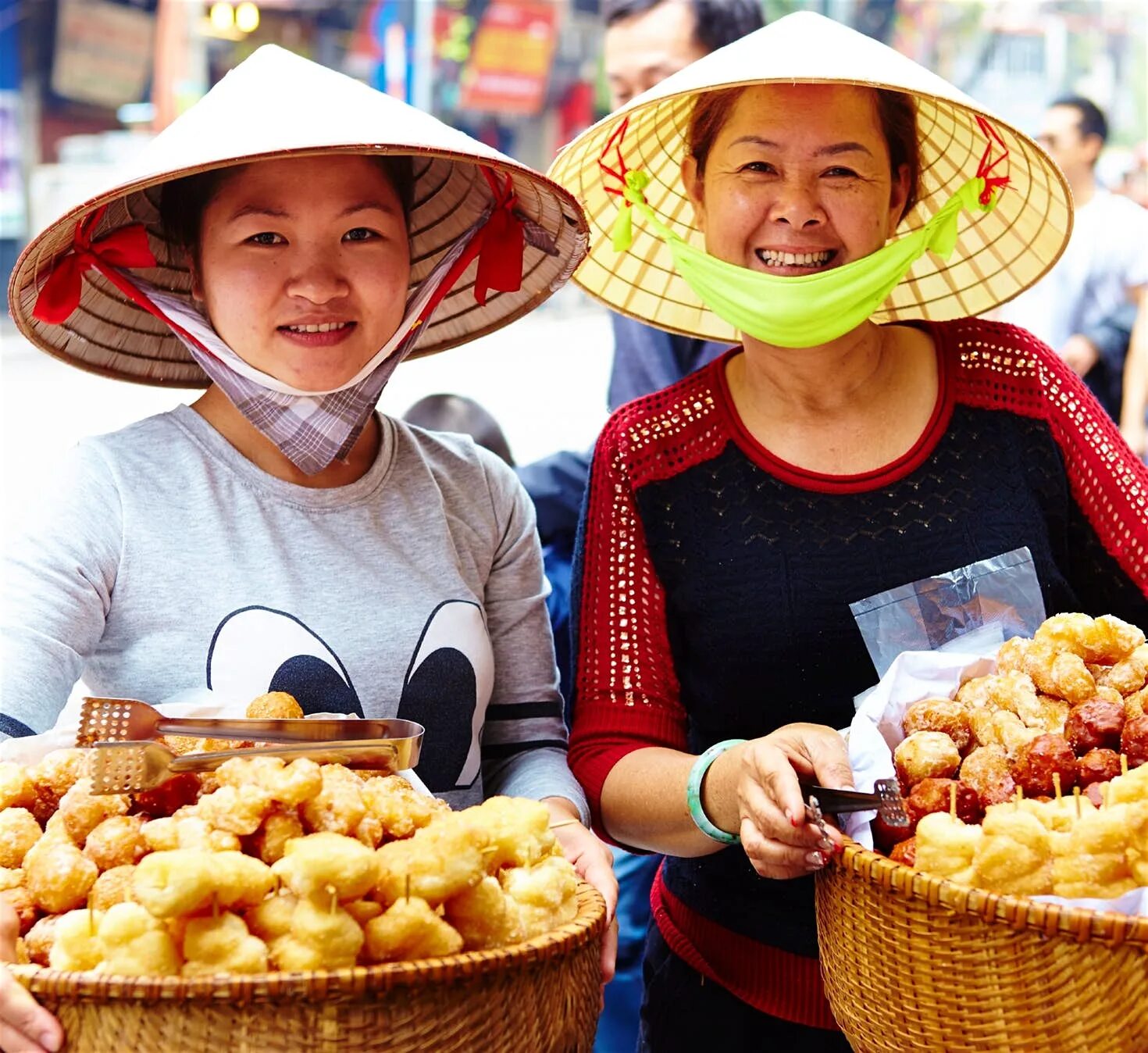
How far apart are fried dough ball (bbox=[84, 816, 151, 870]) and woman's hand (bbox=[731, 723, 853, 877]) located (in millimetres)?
662

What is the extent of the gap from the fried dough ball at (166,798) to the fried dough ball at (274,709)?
0.35 ft

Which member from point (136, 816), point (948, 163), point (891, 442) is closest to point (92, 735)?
point (136, 816)

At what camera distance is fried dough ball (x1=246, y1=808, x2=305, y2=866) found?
1.29 m

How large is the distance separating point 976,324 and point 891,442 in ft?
0.97

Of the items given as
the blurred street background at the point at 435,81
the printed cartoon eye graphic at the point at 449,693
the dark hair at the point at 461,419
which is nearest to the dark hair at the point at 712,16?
the dark hair at the point at 461,419

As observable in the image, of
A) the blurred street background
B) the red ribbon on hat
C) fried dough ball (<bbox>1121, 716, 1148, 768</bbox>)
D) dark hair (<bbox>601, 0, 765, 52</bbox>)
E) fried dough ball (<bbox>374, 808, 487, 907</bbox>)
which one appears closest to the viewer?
fried dough ball (<bbox>374, 808, 487, 907</bbox>)

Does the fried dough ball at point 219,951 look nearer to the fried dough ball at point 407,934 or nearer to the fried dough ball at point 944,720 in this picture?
the fried dough ball at point 407,934

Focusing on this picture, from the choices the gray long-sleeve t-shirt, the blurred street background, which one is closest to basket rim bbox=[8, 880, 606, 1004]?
the gray long-sleeve t-shirt

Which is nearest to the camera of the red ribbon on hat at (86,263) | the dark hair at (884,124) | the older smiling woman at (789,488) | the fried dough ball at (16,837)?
the fried dough ball at (16,837)

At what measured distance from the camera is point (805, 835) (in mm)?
1444

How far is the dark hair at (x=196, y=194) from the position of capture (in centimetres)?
179

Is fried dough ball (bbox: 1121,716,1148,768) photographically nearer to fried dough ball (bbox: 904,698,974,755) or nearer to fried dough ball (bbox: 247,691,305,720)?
fried dough ball (bbox: 904,698,974,755)

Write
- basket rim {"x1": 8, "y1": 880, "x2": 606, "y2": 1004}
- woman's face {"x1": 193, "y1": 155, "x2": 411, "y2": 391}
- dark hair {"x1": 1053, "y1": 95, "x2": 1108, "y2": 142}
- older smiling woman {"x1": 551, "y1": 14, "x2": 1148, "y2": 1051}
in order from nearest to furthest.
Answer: basket rim {"x1": 8, "y1": 880, "x2": 606, "y2": 1004}
woman's face {"x1": 193, "y1": 155, "x2": 411, "y2": 391}
older smiling woman {"x1": 551, "y1": 14, "x2": 1148, "y2": 1051}
dark hair {"x1": 1053, "y1": 95, "x2": 1108, "y2": 142}

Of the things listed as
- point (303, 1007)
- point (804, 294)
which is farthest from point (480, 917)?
point (804, 294)
